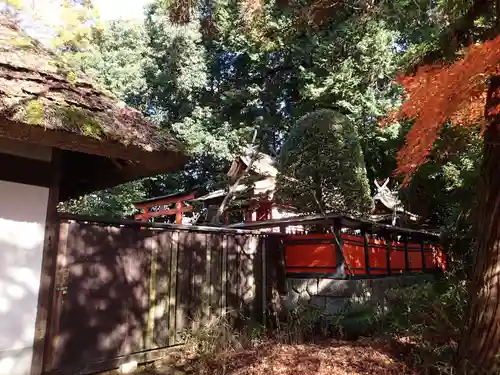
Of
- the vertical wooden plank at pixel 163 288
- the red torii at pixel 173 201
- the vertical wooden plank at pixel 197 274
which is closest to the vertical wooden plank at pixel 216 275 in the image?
the vertical wooden plank at pixel 197 274

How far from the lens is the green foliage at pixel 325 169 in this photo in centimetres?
1088

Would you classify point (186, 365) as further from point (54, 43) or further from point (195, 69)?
point (195, 69)

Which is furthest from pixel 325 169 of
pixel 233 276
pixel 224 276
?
pixel 224 276

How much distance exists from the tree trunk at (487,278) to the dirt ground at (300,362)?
0.80m

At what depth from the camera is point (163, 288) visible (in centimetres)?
570

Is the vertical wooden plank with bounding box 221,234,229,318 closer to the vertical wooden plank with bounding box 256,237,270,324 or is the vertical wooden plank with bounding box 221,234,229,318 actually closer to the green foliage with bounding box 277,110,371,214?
the vertical wooden plank with bounding box 256,237,270,324

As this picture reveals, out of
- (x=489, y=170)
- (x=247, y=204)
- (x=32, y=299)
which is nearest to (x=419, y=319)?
(x=489, y=170)

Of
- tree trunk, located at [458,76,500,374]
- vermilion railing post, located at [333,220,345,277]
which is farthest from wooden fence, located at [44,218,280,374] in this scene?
tree trunk, located at [458,76,500,374]

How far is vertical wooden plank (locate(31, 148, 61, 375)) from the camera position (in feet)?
13.3

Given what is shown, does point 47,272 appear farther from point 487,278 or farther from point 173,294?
point 487,278

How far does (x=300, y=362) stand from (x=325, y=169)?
6999mm

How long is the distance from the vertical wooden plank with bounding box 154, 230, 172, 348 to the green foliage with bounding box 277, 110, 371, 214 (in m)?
5.56

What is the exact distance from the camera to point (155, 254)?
5.63m

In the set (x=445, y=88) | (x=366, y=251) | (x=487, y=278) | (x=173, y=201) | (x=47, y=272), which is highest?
(x=173, y=201)
